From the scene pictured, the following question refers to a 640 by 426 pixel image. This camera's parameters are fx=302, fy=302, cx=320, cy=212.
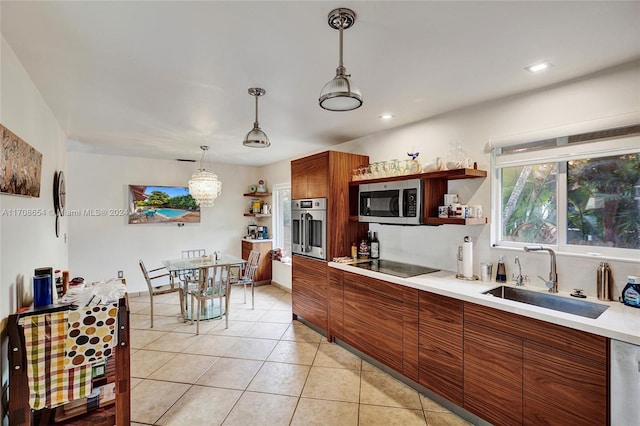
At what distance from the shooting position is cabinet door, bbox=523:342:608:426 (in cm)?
156

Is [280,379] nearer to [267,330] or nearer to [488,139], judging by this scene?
[267,330]

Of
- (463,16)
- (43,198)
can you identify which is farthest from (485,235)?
→ (43,198)

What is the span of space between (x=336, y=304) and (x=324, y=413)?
1161mm

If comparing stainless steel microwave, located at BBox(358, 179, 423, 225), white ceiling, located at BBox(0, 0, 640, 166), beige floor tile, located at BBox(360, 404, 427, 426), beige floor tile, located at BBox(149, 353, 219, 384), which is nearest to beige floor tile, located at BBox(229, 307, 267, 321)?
beige floor tile, located at BBox(149, 353, 219, 384)

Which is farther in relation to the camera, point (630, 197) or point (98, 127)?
point (98, 127)

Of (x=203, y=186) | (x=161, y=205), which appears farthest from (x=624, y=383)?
(x=161, y=205)

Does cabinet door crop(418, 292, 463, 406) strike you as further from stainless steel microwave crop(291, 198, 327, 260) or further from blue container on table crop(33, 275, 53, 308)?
blue container on table crop(33, 275, 53, 308)

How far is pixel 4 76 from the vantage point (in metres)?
1.67

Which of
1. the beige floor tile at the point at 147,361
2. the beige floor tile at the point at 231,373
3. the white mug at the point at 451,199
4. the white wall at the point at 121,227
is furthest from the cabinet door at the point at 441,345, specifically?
the white wall at the point at 121,227

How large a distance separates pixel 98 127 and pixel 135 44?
2.23 metres

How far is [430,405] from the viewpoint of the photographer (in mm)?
2324

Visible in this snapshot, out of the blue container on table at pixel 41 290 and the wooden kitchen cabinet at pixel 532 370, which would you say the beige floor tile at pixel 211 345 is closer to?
the blue container on table at pixel 41 290

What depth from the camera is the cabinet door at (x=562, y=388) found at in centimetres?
156

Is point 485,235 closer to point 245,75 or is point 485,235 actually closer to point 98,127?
point 245,75
